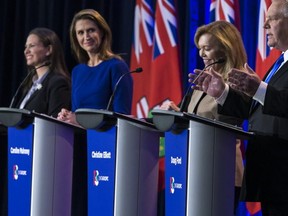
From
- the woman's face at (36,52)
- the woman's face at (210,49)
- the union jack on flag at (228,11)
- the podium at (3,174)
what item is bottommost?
the podium at (3,174)

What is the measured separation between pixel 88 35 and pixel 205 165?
6.15ft

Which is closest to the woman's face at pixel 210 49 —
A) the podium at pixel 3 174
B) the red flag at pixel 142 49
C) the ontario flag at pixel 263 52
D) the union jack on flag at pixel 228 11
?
the ontario flag at pixel 263 52

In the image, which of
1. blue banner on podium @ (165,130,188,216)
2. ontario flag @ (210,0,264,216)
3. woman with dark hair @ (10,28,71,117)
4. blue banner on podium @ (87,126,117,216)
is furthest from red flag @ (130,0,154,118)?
blue banner on podium @ (165,130,188,216)

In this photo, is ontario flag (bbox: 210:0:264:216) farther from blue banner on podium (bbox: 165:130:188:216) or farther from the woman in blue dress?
blue banner on podium (bbox: 165:130:188:216)

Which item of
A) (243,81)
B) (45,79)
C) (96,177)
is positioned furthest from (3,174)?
(243,81)

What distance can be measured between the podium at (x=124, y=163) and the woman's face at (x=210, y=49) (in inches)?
21.8

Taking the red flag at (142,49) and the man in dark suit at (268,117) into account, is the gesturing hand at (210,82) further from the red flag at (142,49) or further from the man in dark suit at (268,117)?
the red flag at (142,49)

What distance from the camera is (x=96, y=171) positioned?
3.63 m

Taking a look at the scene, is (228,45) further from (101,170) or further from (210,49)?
(101,170)

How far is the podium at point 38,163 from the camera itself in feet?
12.8

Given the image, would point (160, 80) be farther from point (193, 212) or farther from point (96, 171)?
point (193, 212)

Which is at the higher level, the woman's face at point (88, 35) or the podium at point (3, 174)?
the woman's face at point (88, 35)

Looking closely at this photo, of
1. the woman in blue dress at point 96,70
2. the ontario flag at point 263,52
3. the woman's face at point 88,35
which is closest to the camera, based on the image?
the woman in blue dress at point 96,70

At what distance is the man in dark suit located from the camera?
301 cm
